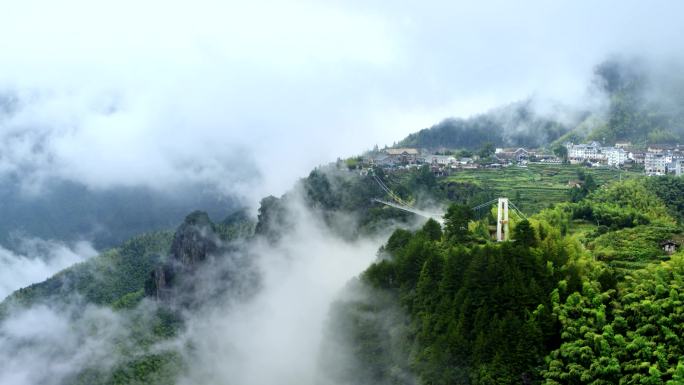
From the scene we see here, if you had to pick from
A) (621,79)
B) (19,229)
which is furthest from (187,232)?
(19,229)

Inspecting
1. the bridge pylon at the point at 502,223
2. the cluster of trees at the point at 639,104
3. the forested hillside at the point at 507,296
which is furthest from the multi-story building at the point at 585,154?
the bridge pylon at the point at 502,223

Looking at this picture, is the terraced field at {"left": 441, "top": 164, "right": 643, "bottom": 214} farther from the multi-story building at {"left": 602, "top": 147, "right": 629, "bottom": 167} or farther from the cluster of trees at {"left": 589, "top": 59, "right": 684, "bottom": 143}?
the cluster of trees at {"left": 589, "top": 59, "right": 684, "bottom": 143}

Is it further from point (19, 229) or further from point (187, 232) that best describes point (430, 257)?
point (19, 229)

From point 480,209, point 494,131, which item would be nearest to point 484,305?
point 480,209

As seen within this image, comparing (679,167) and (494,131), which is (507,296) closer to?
(679,167)

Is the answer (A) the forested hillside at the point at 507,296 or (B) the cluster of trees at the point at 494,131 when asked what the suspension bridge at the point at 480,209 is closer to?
(A) the forested hillside at the point at 507,296

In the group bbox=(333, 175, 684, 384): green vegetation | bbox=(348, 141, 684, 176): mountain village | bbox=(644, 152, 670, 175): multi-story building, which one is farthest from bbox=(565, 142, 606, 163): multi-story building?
bbox=(333, 175, 684, 384): green vegetation
